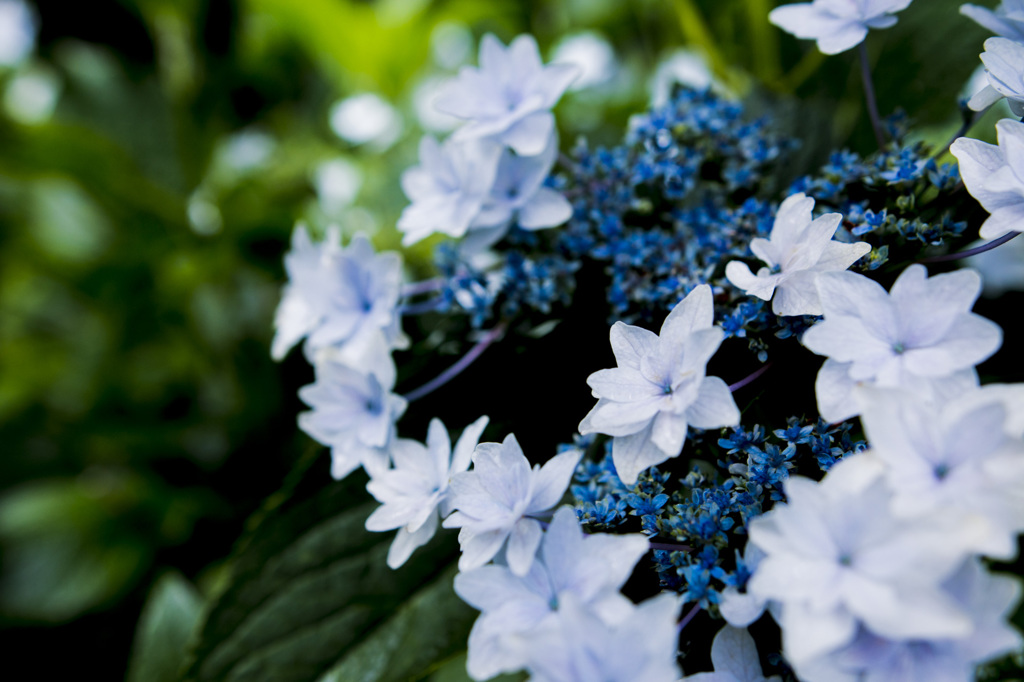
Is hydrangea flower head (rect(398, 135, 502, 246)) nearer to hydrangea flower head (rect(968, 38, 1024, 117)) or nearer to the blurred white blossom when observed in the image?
hydrangea flower head (rect(968, 38, 1024, 117))

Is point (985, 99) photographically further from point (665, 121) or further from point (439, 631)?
point (439, 631)

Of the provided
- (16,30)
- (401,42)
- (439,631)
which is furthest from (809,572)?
(16,30)

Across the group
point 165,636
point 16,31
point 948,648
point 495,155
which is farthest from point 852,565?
point 16,31

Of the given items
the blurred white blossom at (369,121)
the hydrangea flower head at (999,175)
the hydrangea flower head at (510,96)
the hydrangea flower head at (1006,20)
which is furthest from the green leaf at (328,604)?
the blurred white blossom at (369,121)

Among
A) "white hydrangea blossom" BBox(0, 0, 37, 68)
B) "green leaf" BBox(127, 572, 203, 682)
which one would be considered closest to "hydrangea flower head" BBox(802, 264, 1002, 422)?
"green leaf" BBox(127, 572, 203, 682)

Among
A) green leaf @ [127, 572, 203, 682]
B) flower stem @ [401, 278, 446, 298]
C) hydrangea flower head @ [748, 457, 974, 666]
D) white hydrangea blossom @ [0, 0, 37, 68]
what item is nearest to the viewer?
hydrangea flower head @ [748, 457, 974, 666]

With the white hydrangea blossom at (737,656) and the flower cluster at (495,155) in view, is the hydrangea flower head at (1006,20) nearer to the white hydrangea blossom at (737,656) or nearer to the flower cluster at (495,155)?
the flower cluster at (495,155)
